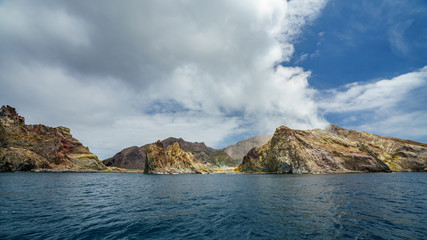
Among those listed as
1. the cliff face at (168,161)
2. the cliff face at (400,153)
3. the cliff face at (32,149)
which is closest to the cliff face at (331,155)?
the cliff face at (400,153)

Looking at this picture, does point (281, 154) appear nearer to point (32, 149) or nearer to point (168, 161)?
point (168, 161)

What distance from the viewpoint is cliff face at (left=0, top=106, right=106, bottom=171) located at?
124062 mm

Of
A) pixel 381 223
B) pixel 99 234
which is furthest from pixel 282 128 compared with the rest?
pixel 99 234

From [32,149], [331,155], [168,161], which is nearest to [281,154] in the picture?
[331,155]

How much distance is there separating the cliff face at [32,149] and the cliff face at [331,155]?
598 feet

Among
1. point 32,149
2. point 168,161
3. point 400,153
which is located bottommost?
point 168,161

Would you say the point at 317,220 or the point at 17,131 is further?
the point at 17,131

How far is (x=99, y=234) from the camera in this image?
40.4 ft

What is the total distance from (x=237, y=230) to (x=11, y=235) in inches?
598

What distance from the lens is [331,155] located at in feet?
448

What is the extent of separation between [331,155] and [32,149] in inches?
9392

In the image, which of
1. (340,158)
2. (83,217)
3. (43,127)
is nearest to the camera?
(83,217)

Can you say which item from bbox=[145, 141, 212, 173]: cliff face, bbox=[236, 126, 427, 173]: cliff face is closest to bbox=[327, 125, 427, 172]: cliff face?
bbox=[236, 126, 427, 173]: cliff face

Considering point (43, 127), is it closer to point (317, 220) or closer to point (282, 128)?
point (282, 128)
